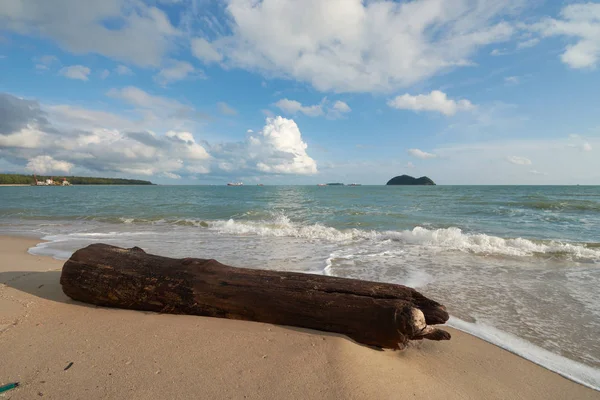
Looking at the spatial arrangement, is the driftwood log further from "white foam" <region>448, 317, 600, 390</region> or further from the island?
the island

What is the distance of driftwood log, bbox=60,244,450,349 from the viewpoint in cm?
324

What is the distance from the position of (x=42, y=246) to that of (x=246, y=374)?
419 inches

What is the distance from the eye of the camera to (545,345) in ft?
12.5

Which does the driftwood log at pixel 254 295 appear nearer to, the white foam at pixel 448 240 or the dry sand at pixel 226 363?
the dry sand at pixel 226 363

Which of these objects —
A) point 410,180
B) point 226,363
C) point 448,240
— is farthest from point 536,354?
point 410,180

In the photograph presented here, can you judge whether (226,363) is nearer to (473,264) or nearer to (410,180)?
(473,264)

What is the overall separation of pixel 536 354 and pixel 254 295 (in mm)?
3534

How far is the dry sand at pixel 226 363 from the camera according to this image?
2.47 metres

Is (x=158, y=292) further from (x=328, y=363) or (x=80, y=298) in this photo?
(x=328, y=363)

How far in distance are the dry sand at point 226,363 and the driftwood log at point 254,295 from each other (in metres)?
0.14

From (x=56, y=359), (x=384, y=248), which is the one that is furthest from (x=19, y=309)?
(x=384, y=248)

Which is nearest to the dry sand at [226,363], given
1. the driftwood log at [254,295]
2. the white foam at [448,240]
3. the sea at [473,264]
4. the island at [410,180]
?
the driftwood log at [254,295]

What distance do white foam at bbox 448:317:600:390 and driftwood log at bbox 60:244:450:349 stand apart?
114 cm

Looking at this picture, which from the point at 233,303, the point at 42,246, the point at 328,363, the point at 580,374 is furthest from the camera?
the point at 42,246
